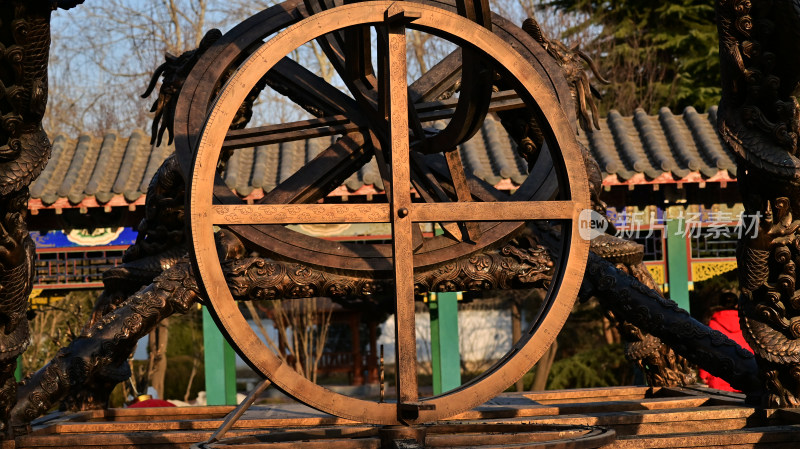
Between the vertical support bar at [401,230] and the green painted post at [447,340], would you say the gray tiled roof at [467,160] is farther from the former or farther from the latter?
the vertical support bar at [401,230]

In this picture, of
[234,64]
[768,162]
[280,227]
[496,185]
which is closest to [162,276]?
[280,227]

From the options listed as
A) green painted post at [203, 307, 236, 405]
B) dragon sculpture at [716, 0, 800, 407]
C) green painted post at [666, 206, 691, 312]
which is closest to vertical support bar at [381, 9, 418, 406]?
dragon sculpture at [716, 0, 800, 407]

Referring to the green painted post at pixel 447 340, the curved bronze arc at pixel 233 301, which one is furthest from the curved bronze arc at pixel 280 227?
the green painted post at pixel 447 340

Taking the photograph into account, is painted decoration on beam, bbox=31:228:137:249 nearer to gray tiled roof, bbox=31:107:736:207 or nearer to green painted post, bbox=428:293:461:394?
gray tiled roof, bbox=31:107:736:207

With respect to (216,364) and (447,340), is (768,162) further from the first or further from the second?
(216,364)

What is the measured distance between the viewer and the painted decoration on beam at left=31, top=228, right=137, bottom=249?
8.42 meters

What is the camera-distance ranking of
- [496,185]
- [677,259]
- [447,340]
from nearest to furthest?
[496,185] → [447,340] → [677,259]

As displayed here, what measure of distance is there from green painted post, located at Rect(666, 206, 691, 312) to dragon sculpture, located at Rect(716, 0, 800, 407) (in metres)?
5.18

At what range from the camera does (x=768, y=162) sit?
3342 mm

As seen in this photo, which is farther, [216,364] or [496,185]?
[216,364]

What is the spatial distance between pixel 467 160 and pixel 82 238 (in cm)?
336

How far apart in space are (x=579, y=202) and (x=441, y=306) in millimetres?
5690

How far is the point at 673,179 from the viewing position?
778cm

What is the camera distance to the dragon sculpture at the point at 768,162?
3332 millimetres
